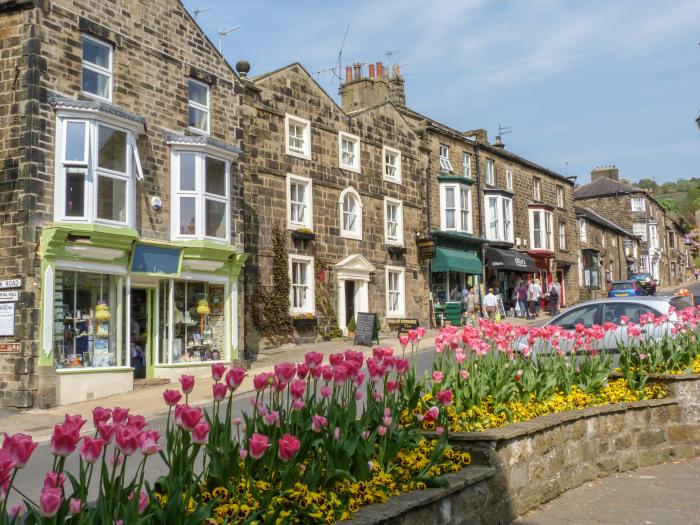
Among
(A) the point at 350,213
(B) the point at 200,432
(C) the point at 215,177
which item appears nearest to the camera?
(B) the point at 200,432

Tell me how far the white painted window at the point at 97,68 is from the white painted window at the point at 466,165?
19.6 meters

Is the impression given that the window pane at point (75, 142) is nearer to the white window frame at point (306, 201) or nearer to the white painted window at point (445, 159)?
the white window frame at point (306, 201)

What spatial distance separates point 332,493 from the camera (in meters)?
3.85

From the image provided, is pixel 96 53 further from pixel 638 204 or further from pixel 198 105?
pixel 638 204

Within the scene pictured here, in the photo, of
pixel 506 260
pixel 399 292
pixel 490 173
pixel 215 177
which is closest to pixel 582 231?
pixel 490 173

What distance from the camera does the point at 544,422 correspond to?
20.4ft

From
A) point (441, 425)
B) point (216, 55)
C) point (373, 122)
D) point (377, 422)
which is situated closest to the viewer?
point (377, 422)

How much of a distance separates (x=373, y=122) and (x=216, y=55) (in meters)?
8.31

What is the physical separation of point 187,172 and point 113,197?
2528mm

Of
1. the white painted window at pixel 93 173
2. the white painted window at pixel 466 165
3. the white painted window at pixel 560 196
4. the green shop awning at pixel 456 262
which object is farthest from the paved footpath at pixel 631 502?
the white painted window at pixel 560 196

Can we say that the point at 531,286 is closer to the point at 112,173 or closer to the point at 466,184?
the point at 466,184

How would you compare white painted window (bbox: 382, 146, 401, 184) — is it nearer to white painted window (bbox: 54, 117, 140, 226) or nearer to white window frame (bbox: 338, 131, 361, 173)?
white window frame (bbox: 338, 131, 361, 173)

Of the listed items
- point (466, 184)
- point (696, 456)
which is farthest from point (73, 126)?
point (466, 184)

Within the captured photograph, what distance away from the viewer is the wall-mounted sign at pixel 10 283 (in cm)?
1414
